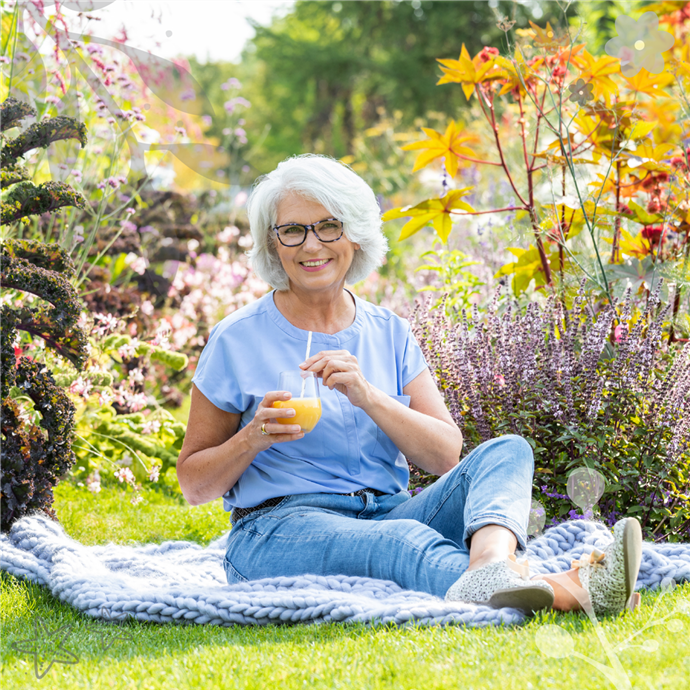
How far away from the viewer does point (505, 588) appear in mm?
1846

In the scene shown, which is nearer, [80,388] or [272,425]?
[272,425]

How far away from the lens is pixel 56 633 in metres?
2.05

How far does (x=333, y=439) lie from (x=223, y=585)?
0.55 meters

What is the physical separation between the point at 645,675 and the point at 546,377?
1.43m

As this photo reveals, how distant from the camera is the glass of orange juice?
214cm

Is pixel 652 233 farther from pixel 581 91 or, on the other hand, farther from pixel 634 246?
pixel 581 91

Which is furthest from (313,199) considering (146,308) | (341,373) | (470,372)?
(146,308)

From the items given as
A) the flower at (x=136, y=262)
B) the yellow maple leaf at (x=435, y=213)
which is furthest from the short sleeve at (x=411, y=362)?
the flower at (x=136, y=262)

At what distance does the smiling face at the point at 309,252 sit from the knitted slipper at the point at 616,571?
112 cm

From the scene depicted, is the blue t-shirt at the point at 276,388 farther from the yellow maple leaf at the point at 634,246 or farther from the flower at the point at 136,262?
the flower at the point at 136,262

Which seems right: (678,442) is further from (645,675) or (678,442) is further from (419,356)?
(645,675)

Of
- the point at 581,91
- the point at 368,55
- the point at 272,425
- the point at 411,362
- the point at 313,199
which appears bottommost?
the point at 272,425

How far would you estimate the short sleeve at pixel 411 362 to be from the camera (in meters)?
2.66

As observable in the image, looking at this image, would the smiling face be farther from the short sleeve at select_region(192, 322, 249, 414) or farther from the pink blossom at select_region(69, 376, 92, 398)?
the pink blossom at select_region(69, 376, 92, 398)
